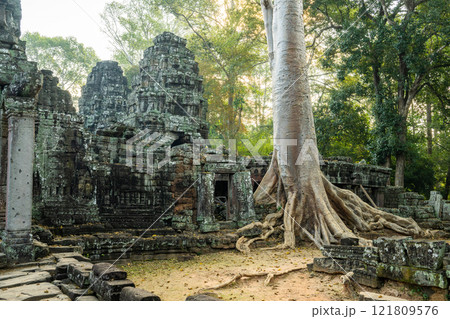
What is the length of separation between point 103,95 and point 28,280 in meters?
17.8

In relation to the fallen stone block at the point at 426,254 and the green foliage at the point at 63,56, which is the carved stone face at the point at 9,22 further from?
the green foliage at the point at 63,56

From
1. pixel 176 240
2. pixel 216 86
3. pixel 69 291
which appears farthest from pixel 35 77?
pixel 216 86

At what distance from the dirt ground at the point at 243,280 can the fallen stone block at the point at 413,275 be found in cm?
11

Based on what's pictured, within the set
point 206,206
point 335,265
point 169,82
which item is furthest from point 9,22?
point 169,82

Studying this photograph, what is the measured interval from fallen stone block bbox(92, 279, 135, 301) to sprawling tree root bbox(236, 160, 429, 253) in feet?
14.0

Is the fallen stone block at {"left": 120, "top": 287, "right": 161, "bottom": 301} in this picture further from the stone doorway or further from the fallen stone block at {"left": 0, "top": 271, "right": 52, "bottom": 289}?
the stone doorway

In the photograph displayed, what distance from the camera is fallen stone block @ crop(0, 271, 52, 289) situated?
3828 mm

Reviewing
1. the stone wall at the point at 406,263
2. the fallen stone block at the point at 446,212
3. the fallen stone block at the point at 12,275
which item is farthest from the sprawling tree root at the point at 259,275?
the fallen stone block at the point at 446,212

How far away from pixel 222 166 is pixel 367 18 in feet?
36.8

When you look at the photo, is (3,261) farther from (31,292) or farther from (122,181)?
(122,181)

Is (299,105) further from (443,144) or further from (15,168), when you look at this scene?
(443,144)

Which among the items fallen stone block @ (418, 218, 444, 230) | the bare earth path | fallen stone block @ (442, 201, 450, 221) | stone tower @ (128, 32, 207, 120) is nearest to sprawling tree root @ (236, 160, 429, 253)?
the bare earth path

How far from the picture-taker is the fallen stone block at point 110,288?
336 centimetres

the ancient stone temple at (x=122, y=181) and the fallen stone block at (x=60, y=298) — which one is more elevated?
the ancient stone temple at (x=122, y=181)
